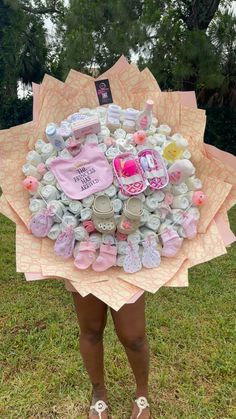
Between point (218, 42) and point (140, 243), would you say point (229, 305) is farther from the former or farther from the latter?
point (218, 42)

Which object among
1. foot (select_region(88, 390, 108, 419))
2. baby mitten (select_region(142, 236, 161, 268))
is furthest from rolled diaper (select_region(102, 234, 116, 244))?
foot (select_region(88, 390, 108, 419))

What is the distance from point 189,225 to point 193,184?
15 cm

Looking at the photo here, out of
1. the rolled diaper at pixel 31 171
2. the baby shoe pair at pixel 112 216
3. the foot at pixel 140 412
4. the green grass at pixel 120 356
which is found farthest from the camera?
the green grass at pixel 120 356

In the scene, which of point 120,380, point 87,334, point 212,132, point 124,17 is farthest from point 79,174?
point 212,132

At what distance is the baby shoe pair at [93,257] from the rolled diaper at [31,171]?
282 mm

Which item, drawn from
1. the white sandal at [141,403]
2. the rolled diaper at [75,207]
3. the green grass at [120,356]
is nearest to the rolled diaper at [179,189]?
the rolled diaper at [75,207]

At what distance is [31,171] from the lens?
153 centimetres

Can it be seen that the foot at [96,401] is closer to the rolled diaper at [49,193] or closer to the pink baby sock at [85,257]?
the pink baby sock at [85,257]

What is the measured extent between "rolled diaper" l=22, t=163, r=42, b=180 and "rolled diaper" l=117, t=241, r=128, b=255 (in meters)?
0.36

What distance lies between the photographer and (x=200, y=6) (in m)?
5.51

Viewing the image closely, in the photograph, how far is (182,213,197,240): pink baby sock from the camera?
1517 mm

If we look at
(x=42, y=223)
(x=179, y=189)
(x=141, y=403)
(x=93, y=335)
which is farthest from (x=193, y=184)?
(x=141, y=403)

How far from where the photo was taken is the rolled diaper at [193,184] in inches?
61.9

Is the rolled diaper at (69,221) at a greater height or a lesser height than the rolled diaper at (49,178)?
lesser
